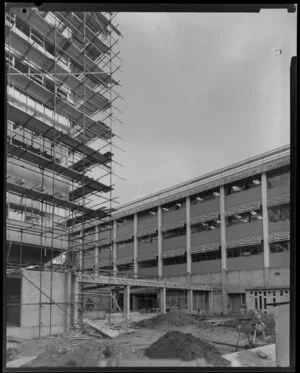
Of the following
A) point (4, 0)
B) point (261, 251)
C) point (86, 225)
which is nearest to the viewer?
point (4, 0)

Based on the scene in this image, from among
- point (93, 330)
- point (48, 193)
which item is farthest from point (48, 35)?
point (93, 330)

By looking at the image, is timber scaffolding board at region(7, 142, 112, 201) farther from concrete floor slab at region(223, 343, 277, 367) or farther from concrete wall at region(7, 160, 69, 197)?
concrete floor slab at region(223, 343, 277, 367)

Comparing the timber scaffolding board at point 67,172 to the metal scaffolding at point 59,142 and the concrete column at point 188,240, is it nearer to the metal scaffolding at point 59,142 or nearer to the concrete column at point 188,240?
the metal scaffolding at point 59,142

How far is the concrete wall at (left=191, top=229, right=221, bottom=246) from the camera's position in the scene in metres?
31.8

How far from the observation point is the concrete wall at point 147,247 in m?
35.9

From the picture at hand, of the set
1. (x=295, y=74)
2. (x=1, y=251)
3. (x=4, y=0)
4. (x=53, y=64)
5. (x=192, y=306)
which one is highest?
(x=53, y=64)

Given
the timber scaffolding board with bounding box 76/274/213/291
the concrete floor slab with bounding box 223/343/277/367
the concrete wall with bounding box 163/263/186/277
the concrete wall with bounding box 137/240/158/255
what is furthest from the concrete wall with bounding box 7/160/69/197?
the concrete wall with bounding box 137/240/158/255

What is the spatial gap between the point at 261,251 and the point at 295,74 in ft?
89.0

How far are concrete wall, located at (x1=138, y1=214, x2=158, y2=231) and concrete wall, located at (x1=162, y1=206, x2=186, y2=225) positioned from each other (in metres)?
0.69

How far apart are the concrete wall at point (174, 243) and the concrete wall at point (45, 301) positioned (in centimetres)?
1849

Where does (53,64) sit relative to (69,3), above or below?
above

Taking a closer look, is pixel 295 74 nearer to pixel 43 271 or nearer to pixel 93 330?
pixel 43 271

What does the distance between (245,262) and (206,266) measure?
3.55 metres

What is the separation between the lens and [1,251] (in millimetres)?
2674
